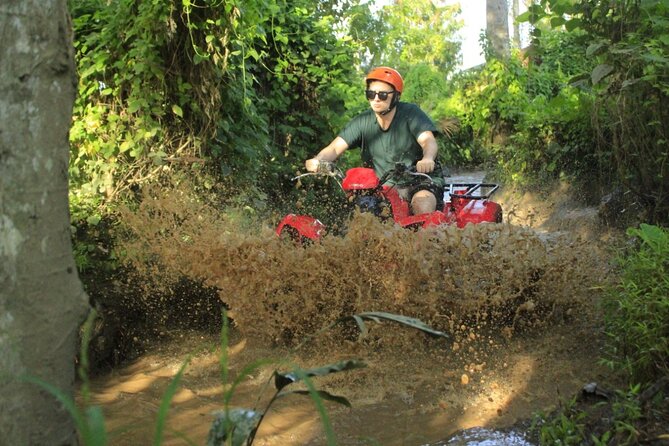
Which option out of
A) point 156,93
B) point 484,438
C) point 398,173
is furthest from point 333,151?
point 484,438

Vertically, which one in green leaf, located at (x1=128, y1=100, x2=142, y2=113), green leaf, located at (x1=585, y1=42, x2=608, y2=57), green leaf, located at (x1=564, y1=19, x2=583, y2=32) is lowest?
green leaf, located at (x1=585, y1=42, x2=608, y2=57)

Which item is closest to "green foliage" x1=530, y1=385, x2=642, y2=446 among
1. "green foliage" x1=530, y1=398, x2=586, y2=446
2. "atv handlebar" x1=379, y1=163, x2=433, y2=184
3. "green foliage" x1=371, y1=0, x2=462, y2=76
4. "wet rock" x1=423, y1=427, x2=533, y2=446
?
"green foliage" x1=530, y1=398, x2=586, y2=446

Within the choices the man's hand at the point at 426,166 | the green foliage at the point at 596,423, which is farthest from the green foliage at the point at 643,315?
the man's hand at the point at 426,166

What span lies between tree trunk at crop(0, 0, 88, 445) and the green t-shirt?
4.42m

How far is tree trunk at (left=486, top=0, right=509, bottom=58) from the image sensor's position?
67.4 ft

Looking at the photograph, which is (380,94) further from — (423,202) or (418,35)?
(418,35)

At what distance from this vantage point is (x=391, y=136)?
6.86m

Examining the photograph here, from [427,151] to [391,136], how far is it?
554 millimetres

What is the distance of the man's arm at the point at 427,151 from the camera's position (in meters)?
5.90

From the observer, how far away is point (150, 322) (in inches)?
259

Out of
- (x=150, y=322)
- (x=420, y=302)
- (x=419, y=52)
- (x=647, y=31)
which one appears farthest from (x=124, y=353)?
(x=419, y=52)

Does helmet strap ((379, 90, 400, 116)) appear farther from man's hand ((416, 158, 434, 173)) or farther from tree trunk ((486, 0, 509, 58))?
tree trunk ((486, 0, 509, 58))

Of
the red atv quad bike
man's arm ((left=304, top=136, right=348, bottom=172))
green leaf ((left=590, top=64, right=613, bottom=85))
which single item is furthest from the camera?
man's arm ((left=304, top=136, right=348, bottom=172))

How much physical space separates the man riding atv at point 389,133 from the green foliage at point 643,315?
1947mm
